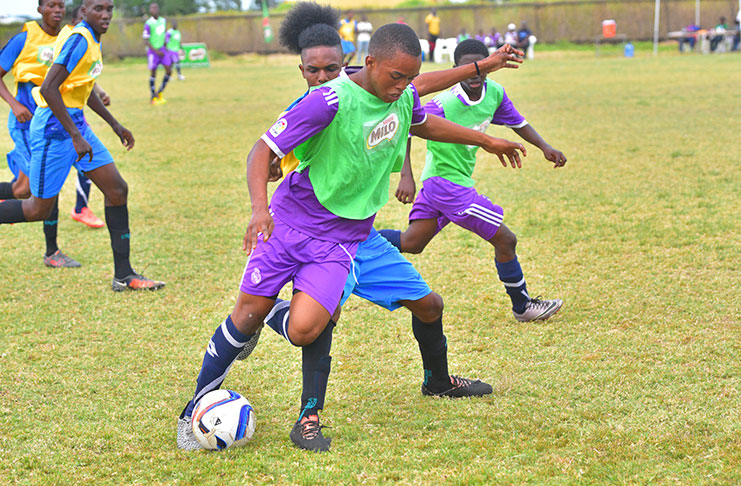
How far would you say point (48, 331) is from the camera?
16.6 ft

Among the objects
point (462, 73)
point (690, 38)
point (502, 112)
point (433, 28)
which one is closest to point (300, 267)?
point (462, 73)

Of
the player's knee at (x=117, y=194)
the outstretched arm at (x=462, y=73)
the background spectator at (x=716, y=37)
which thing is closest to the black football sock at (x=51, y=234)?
the player's knee at (x=117, y=194)

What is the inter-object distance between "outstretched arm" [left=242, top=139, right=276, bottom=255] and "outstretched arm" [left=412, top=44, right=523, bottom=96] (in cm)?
124

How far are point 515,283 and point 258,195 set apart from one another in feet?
7.83

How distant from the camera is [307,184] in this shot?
349cm

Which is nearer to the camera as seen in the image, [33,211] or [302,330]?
[302,330]

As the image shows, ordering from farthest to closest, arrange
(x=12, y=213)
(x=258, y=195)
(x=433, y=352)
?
(x=12, y=213) → (x=433, y=352) → (x=258, y=195)

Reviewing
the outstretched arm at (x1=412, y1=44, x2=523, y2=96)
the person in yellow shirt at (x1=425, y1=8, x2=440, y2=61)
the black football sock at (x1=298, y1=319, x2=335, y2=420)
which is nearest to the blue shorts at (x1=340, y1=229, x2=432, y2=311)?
the black football sock at (x1=298, y1=319, x2=335, y2=420)

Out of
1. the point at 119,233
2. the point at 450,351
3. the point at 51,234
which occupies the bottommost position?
the point at 450,351

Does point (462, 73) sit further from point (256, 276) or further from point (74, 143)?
point (74, 143)

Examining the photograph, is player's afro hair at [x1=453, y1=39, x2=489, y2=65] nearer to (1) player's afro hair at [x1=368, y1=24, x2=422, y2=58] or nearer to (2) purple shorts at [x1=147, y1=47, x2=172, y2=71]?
(1) player's afro hair at [x1=368, y1=24, x2=422, y2=58]

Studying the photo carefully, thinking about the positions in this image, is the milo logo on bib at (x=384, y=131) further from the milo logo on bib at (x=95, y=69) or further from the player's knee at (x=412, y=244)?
the milo logo on bib at (x=95, y=69)

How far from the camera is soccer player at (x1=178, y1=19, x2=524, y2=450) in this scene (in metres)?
3.28

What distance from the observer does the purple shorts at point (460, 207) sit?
4996mm
